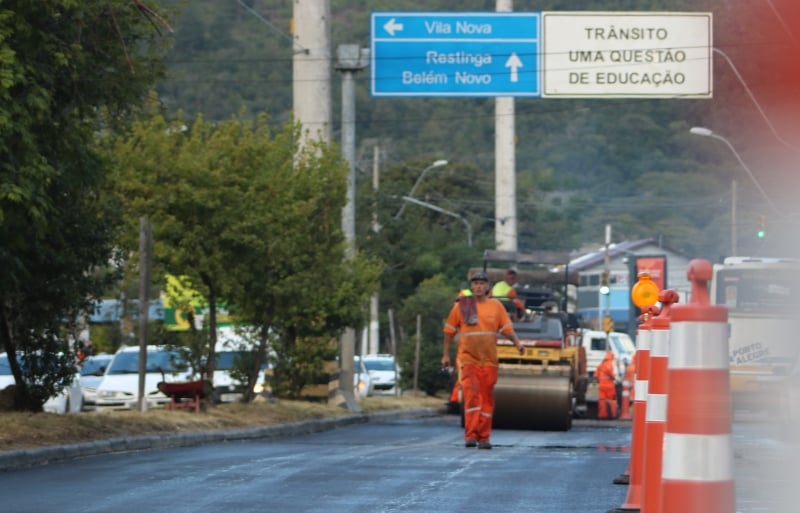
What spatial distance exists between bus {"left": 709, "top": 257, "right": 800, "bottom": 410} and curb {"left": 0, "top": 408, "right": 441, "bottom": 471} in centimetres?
828

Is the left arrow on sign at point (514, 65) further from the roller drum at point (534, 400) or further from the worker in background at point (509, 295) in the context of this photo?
the roller drum at point (534, 400)

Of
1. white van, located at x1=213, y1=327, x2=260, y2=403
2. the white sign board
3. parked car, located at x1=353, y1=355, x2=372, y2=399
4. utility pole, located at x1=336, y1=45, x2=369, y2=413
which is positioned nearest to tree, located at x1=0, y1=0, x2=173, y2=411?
white van, located at x1=213, y1=327, x2=260, y2=403

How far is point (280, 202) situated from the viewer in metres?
23.6

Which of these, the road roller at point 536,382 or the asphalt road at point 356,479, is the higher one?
the road roller at point 536,382

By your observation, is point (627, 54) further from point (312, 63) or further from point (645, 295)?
point (645, 295)

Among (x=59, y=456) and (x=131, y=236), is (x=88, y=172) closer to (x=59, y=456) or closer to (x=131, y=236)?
(x=59, y=456)

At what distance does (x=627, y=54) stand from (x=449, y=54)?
10.6ft

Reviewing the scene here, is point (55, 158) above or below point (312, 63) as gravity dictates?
below

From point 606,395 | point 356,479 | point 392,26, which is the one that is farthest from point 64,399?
point 356,479

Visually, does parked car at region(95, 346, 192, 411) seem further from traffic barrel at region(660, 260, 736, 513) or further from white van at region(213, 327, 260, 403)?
traffic barrel at region(660, 260, 736, 513)

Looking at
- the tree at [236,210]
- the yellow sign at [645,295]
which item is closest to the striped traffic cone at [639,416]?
the yellow sign at [645,295]

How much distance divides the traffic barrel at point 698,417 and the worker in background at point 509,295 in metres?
20.7

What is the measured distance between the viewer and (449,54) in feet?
100

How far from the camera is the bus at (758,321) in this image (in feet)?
102
